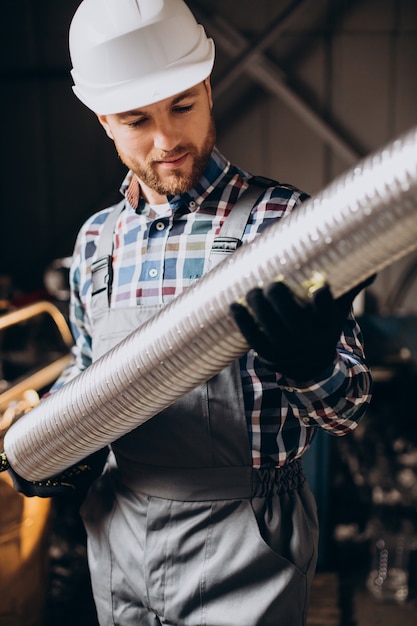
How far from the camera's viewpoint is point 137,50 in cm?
115

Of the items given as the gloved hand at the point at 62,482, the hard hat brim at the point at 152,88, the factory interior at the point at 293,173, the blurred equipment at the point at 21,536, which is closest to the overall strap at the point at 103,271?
the hard hat brim at the point at 152,88

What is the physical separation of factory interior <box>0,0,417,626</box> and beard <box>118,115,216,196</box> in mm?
1284

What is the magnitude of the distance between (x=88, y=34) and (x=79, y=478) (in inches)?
38.1

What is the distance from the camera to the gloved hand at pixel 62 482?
51.9 inches

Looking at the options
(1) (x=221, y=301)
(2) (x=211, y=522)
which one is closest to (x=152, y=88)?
(1) (x=221, y=301)

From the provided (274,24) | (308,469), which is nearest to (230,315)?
(308,469)

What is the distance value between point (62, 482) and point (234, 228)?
69 centimetres

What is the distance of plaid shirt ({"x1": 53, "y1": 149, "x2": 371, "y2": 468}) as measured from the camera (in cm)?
107

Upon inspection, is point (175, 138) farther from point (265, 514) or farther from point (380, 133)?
point (380, 133)

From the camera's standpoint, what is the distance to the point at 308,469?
2.57 m

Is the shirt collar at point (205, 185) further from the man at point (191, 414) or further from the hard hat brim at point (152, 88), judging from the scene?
the hard hat brim at point (152, 88)

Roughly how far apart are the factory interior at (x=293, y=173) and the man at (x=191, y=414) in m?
1.21

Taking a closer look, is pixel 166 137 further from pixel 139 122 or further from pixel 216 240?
pixel 216 240

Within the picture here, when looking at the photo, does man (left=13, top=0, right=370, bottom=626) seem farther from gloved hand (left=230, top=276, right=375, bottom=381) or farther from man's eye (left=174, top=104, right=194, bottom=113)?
gloved hand (left=230, top=276, right=375, bottom=381)
